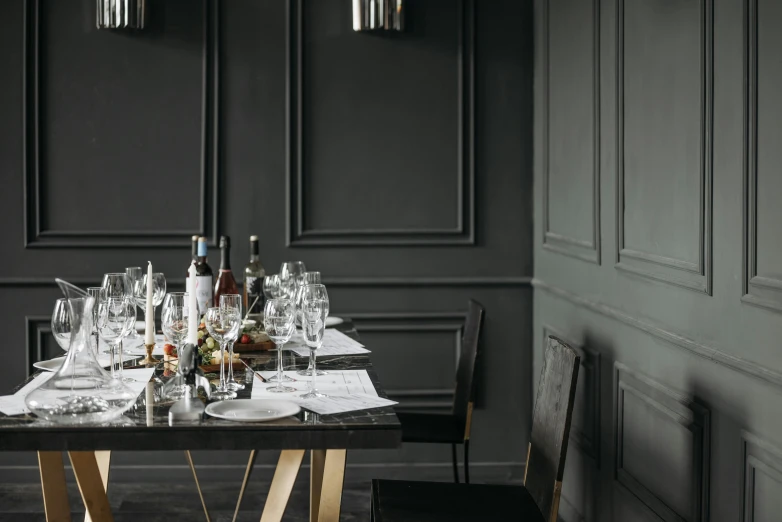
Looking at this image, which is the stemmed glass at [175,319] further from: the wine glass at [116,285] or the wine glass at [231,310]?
the wine glass at [116,285]

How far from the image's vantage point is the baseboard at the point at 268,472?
13.6ft

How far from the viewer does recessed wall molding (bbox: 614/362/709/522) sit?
2387 mm

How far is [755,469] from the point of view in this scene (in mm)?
2109

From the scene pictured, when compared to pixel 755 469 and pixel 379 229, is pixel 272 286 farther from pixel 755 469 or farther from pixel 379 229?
pixel 755 469

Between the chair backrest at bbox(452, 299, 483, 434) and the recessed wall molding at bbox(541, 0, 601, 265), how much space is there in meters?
0.44

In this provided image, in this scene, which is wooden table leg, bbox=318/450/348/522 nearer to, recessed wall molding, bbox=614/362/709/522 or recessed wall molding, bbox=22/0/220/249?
recessed wall molding, bbox=614/362/709/522

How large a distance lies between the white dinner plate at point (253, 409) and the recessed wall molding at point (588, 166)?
1.56 meters

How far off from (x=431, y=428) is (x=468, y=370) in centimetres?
25

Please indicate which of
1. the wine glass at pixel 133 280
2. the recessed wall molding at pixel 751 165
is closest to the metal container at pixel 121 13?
the wine glass at pixel 133 280

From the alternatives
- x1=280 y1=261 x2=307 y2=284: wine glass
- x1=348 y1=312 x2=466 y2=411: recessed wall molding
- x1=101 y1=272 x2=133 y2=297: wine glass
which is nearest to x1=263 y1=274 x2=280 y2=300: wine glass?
x1=280 y1=261 x2=307 y2=284: wine glass

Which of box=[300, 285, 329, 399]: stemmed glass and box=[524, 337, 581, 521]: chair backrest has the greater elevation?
box=[300, 285, 329, 399]: stemmed glass

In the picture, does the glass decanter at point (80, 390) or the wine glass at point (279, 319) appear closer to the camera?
the glass decanter at point (80, 390)

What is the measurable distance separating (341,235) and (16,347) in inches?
60.0

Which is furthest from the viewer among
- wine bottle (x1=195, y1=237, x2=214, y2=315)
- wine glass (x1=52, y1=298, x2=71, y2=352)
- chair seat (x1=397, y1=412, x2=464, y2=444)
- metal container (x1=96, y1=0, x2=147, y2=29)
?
metal container (x1=96, y1=0, x2=147, y2=29)
